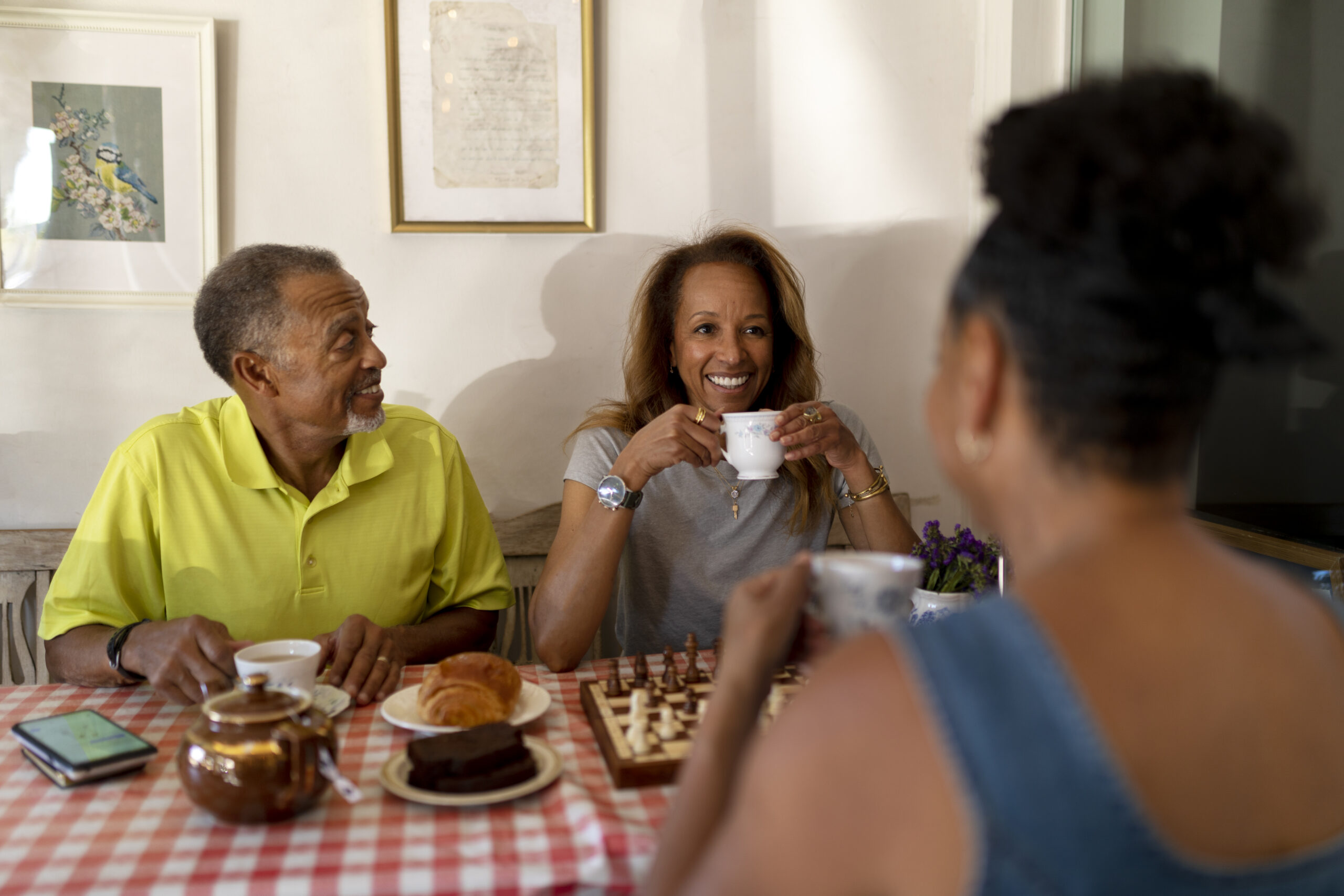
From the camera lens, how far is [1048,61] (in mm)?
2490

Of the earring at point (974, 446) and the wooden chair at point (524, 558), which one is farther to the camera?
the wooden chair at point (524, 558)

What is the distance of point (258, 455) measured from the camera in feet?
6.16

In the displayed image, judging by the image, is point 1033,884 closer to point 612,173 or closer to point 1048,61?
point 612,173

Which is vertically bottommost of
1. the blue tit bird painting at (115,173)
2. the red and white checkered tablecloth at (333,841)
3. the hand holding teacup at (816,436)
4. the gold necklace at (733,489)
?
the red and white checkered tablecloth at (333,841)

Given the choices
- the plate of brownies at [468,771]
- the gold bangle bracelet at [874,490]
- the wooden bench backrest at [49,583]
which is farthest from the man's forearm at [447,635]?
the gold bangle bracelet at [874,490]

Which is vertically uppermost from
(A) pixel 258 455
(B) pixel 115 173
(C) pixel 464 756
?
(B) pixel 115 173

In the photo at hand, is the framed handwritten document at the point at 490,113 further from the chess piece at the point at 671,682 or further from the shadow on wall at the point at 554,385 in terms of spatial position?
the chess piece at the point at 671,682

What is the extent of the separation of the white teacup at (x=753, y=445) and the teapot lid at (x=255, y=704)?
83cm

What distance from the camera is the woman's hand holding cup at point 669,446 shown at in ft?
6.08

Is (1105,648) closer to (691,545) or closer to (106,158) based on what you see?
(691,545)

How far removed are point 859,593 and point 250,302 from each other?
1.43 meters

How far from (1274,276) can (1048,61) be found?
2.06 metres

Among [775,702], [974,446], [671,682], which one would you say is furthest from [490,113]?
[974,446]

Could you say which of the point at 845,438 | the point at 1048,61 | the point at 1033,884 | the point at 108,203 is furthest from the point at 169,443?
the point at 1048,61
